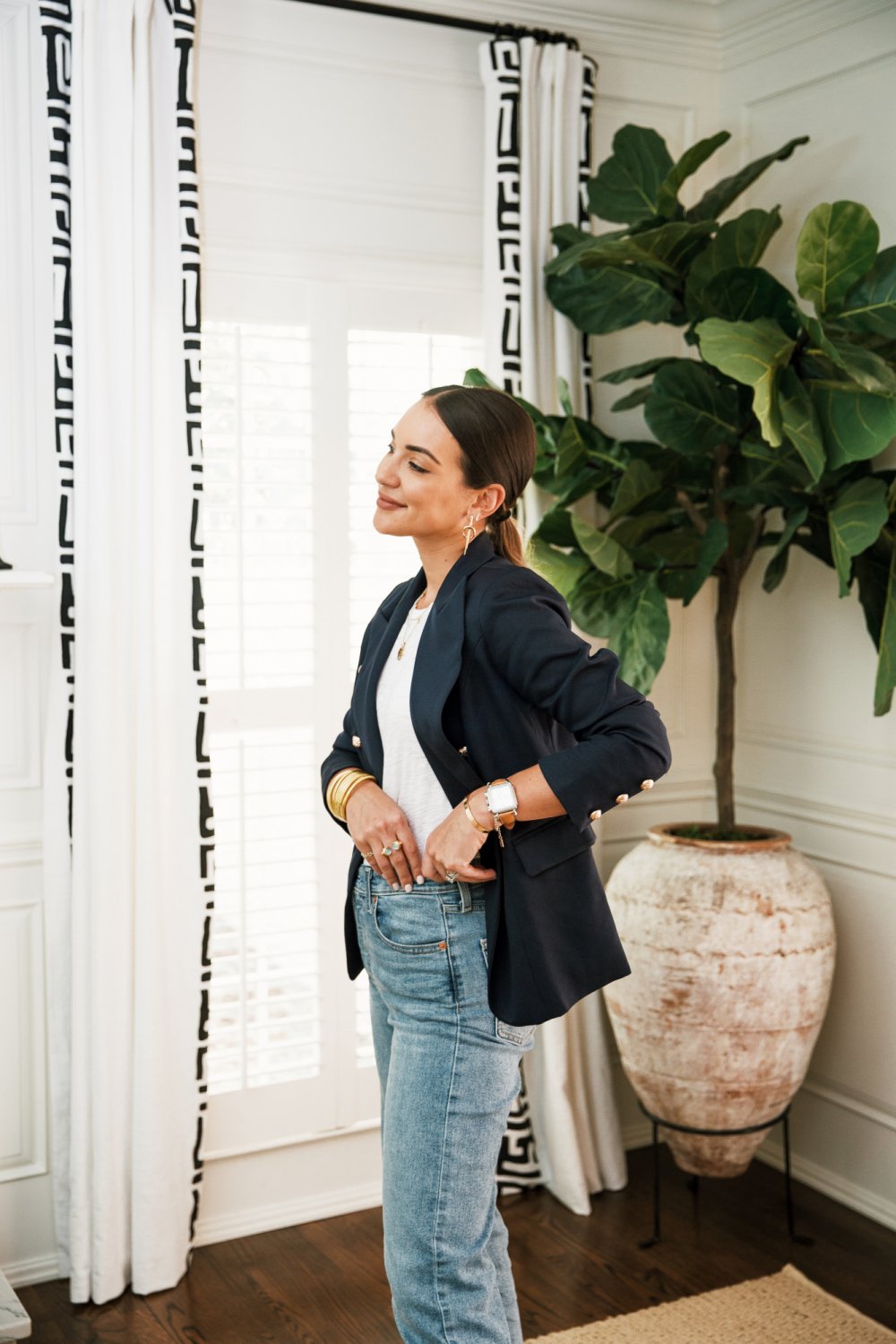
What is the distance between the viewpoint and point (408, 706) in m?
1.53

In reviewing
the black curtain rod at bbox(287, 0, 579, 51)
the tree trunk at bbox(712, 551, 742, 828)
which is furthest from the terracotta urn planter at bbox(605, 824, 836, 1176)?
the black curtain rod at bbox(287, 0, 579, 51)

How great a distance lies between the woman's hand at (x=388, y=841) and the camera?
1.48 metres

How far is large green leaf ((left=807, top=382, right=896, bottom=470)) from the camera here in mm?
2133

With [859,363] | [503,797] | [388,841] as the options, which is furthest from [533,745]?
[859,363]

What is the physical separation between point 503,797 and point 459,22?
2022 mm

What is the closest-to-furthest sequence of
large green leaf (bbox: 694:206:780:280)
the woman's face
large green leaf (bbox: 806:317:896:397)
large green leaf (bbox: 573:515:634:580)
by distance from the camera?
1. the woman's face
2. large green leaf (bbox: 806:317:896:397)
3. large green leaf (bbox: 573:515:634:580)
4. large green leaf (bbox: 694:206:780:280)

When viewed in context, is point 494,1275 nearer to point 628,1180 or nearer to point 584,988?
point 584,988

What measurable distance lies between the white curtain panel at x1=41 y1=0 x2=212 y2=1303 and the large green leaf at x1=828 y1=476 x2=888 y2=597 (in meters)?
1.28

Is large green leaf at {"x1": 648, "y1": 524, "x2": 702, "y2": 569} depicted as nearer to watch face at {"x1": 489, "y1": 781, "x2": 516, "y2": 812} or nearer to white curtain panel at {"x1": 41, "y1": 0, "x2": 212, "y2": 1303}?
white curtain panel at {"x1": 41, "y1": 0, "x2": 212, "y2": 1303}

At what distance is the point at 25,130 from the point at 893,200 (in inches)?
71.8

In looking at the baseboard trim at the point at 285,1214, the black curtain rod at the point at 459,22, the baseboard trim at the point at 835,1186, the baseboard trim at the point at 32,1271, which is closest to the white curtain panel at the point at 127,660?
the baseboard trim at the point at 32,1271

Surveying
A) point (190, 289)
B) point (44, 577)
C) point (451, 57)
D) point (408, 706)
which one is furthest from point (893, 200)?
point (44, 577)

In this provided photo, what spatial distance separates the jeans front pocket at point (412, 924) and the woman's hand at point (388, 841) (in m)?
0.02

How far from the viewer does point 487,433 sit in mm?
1522
